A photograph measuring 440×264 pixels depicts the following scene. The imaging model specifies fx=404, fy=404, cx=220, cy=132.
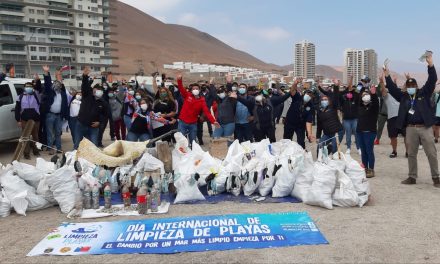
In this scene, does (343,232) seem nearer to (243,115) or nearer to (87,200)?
(87,200)

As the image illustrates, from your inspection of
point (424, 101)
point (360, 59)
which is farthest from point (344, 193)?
point (360, 59)

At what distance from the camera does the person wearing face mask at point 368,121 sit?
6.95 metres

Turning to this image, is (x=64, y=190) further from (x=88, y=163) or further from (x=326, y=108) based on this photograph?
(x=326, y=108)

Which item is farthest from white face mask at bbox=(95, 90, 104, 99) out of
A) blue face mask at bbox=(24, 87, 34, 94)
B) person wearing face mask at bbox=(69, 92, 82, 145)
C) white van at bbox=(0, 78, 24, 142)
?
white van at bbox=(0, 78, 24, 142)

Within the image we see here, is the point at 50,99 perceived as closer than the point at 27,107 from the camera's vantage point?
No

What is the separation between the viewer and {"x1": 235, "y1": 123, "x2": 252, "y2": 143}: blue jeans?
8891mm

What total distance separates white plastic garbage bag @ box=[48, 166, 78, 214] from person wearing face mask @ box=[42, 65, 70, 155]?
452 cm

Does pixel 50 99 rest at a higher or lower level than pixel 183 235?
higher

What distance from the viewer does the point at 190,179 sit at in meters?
5.74

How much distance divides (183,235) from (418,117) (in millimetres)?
4255

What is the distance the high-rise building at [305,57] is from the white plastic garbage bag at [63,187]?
14998cm

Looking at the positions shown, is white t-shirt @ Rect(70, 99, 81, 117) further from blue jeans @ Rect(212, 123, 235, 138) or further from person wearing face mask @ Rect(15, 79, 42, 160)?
blue jeans @ Rect(212, 123, 235, 138)

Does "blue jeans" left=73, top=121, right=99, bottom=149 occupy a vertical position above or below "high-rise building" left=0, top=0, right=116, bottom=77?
below

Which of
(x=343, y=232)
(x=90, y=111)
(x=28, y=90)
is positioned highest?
(x=28, y=90)
